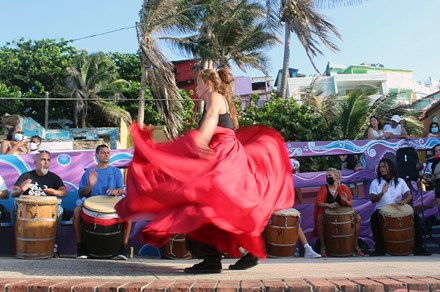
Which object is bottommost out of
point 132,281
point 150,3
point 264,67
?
point 132,281

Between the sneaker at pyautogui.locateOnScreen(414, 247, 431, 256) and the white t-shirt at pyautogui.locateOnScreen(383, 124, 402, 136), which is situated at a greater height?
the white t-shirt at pyautogui.locateOnScreen(383, 124, 402, 136)

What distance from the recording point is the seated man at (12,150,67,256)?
22.0 feet

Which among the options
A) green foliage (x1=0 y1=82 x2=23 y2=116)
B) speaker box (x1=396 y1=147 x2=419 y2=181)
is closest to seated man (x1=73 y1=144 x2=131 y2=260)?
speaker box (x1=396 y1=147 x2=419 y2=181)

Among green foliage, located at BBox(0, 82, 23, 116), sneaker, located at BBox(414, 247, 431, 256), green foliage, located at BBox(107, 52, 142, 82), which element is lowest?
sneaker, located at BBox(414, 247, 431, 256)

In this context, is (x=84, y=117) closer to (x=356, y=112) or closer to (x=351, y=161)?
(x=356, y=112)

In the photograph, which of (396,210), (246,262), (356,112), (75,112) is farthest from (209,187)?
(75,112)

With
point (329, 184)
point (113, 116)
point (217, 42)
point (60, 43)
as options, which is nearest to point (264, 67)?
point (217, 42)

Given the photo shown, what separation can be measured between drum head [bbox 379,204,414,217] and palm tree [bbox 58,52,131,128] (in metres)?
24.2

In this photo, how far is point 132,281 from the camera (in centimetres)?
353

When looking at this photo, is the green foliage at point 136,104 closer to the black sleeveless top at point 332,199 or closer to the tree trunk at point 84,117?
the tree trunk at point 84,117

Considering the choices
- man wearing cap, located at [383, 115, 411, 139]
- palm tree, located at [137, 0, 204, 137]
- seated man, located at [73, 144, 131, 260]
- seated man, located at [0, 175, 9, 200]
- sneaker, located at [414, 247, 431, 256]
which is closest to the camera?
seated man, located at [73, 144, 131, 260]

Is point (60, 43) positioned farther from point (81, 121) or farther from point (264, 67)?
point (264, 67)

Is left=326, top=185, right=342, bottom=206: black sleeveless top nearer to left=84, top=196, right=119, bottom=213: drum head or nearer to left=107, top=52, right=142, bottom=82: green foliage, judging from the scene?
left=84, top=196, right=119, bottom=213: drum head

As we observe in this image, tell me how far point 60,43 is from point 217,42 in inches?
609
